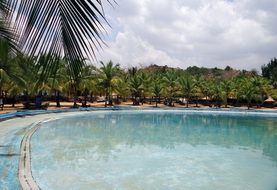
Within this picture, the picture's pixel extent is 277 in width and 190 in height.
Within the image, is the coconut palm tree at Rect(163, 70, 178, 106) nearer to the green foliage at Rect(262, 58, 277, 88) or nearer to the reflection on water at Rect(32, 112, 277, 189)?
the reflection on water at Rect(32, 112, 277, 189)

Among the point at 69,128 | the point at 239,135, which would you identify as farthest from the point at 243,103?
the point at 69,128

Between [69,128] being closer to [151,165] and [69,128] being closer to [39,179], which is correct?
[151,165]

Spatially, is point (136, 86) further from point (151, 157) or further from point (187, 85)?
point (151, 157)

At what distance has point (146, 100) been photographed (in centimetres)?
4559

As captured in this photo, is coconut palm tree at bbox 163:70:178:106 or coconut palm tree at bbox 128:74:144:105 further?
coconut palm tree at bbox 163:70:178:106

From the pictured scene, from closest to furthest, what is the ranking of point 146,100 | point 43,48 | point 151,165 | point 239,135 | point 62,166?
point 43,48, point 62,166, point 151,165, point 239,135, point 146,100

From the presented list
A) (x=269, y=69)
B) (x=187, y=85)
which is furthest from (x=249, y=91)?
(x=269, y=69)

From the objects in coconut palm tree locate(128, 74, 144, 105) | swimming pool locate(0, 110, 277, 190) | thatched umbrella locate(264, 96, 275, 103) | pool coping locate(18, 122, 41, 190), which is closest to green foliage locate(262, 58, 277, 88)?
thatched umbrella locate(264, 96, 275, 103)

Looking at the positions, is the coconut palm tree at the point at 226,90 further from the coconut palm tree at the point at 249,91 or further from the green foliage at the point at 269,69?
the green foliage at the point at 269,69

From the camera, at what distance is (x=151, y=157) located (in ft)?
42.5

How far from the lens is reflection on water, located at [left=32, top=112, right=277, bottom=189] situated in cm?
978

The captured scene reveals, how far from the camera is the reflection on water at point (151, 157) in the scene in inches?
385

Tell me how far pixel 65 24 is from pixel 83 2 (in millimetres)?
118

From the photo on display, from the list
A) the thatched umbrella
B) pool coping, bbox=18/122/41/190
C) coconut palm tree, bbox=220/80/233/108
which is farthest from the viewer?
the thatched umbrella
